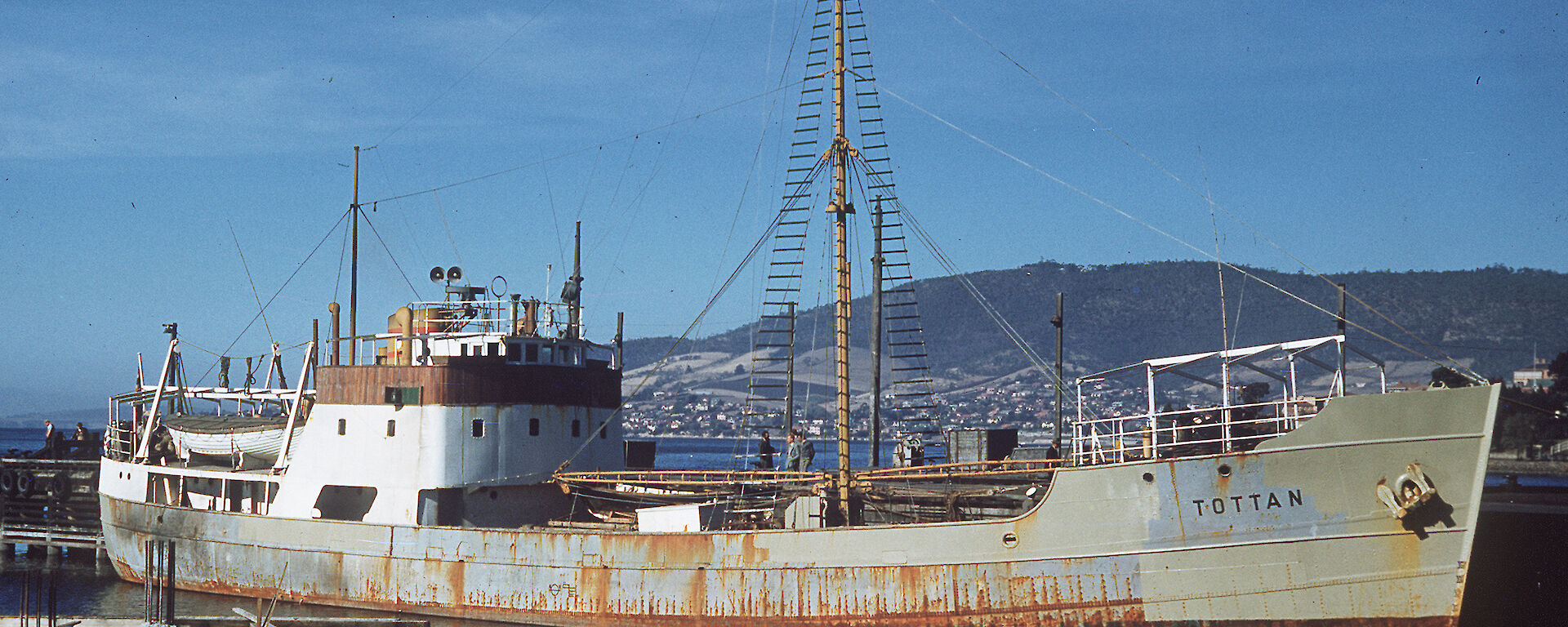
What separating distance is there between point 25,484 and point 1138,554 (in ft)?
103

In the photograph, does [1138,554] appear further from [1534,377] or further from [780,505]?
[1534,377]

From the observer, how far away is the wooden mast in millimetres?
17766

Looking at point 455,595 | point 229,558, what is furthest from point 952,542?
point 229,558

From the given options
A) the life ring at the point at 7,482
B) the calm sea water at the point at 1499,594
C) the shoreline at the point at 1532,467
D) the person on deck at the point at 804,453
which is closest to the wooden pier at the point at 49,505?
the life ring at the point at 7,482

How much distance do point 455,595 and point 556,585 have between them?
207 centimetres

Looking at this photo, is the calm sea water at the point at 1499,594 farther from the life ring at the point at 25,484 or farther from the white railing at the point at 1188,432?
the life ring at the point at 25,484

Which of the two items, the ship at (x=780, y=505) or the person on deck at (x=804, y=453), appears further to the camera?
the person on deck at (x=804, y=453)

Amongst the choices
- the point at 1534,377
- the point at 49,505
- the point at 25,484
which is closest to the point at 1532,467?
the point at 1534,377

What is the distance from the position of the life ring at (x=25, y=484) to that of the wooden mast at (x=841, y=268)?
87.3 feet

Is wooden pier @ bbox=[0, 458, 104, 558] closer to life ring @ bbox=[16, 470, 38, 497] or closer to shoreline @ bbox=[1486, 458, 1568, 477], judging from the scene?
life ring @ bbox=[16, 470, 38, 497]

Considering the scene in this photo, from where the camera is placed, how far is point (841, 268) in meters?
18.2

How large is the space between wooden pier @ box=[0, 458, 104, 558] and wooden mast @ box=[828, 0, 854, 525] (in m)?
23.1

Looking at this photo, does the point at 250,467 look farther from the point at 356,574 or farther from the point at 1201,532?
the point at 1201,532

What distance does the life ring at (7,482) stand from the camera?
3309cm
